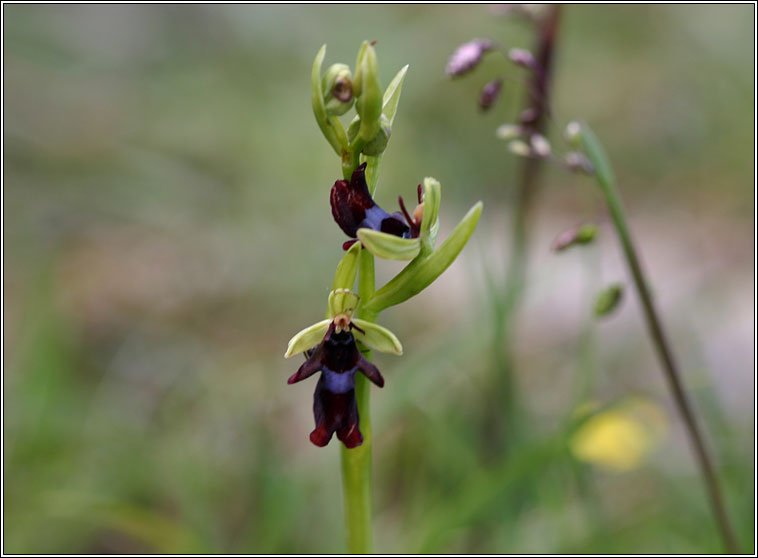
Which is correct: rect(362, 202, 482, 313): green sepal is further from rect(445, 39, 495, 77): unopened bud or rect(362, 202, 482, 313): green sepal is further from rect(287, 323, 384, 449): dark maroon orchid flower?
rect(445, 39, 495, 77): unopened bud

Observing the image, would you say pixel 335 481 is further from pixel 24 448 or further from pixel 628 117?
pixel 628 117

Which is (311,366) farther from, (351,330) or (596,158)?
(596,158)

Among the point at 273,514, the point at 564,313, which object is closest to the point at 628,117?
the point at 564,313

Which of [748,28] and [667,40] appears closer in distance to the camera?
[748,28]

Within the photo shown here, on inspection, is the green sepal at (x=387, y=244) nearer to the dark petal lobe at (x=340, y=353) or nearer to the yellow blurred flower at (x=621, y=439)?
the dark petal lobe at (x=340, y=353)

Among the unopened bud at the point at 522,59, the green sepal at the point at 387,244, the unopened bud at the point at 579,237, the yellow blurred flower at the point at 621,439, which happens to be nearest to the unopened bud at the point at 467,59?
the unopened bud at the point at 522,59

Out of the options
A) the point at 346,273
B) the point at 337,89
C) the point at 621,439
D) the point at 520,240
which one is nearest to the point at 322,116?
the point at 337,89
